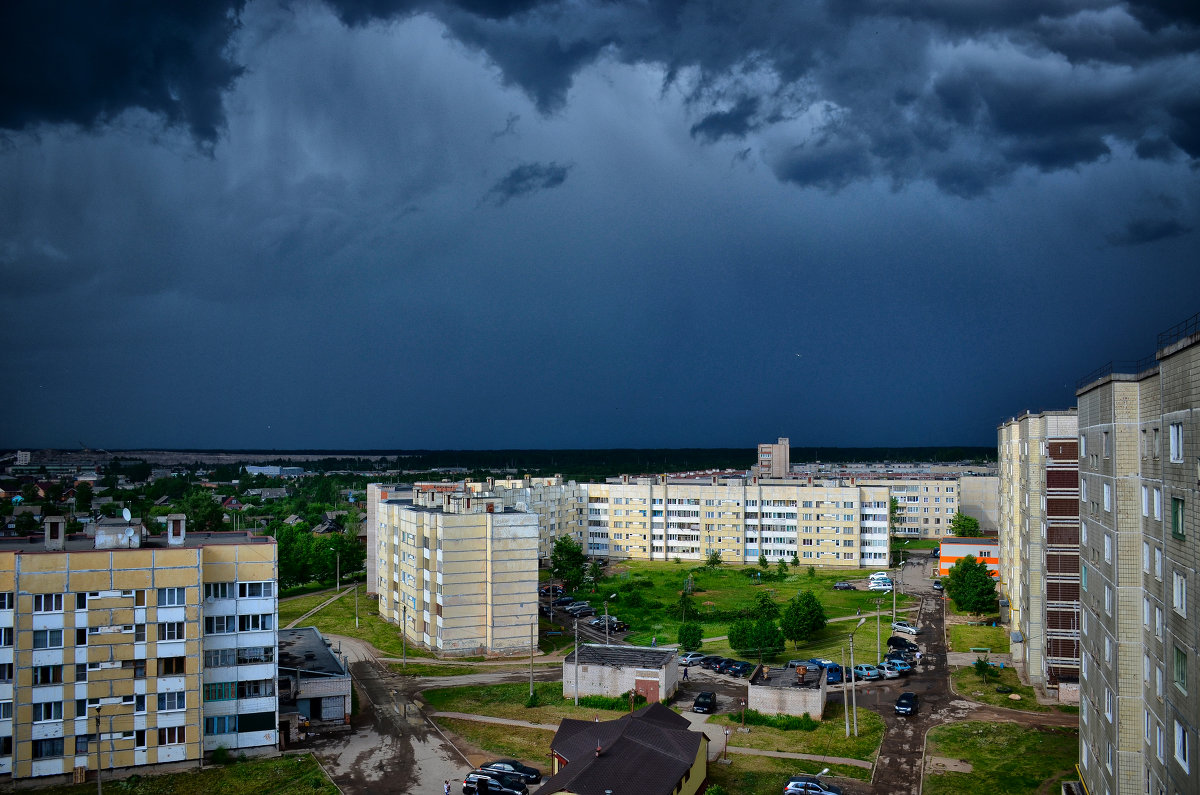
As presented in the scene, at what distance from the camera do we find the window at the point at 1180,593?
18406mm

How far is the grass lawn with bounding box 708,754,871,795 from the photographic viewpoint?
31.5 metres

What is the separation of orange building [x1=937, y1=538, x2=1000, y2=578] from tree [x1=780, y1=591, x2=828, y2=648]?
1106 inches

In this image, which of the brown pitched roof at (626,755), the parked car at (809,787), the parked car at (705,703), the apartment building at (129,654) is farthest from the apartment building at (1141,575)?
the apartment building at (129,654)

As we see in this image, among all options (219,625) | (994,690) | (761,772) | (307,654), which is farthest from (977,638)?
(219,625)

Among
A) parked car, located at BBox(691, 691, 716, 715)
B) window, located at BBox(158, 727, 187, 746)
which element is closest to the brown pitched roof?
parked car, located at BBox(691, 691, 716, 715)

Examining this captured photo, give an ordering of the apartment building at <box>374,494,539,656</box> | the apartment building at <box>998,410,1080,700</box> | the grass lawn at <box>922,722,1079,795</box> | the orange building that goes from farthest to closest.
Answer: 1. the orange building
2. the apartment building at <box>374,494,539,656</box>
3. the apartment building at <box>998,410,1080,700</box>
4. the grass lawn at <box>922,722,1079,795</box>

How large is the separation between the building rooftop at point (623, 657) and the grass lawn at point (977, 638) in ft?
68.6

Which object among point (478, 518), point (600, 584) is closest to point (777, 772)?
point (478, 518)

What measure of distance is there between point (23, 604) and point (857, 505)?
7408 cm

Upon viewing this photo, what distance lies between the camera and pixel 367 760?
35156 mm

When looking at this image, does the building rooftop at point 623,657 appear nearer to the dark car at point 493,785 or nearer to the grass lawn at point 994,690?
the dark car at point 493,785

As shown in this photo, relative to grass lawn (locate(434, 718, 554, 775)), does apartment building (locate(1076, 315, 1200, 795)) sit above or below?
above

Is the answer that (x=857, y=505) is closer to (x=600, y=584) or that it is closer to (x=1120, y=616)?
(x=600, y=584)

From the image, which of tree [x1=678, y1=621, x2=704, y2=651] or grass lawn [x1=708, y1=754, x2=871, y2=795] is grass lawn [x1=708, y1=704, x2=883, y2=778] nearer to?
grass lawn [x1=708, y1=754, x2=871, y2=795]
